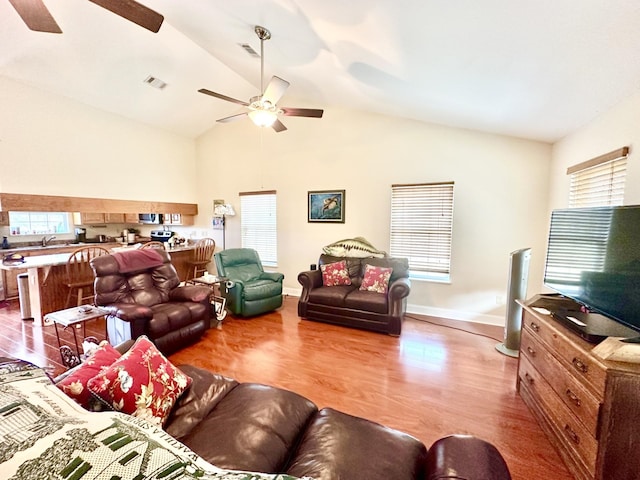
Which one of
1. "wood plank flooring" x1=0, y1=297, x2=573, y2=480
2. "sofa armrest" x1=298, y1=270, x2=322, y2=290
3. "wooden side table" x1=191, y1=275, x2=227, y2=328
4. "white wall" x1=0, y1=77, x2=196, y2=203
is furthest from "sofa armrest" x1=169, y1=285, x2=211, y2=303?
"white wall" x1=0, y1=77, x2=196, y2=203

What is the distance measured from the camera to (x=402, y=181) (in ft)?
14.0

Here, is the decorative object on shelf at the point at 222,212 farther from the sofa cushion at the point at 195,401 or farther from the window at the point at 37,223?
the sofa cushion at the point at 195,401

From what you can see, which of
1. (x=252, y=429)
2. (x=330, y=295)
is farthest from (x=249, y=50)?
(x=252, y=429)

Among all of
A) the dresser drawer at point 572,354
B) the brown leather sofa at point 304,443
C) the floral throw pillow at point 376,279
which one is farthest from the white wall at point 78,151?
the dresser drawer at point 572,354

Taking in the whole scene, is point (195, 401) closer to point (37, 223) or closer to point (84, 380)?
point (84, 380)

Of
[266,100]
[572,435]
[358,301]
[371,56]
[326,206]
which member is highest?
[371,56]

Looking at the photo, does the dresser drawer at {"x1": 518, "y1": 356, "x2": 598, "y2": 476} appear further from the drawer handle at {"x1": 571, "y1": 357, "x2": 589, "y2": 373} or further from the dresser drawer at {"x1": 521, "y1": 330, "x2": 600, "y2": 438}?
the drawer handle at {"x1": 571, "y1": 357, "x2": 589, "y2": 373}

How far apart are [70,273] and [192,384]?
3.56 meters

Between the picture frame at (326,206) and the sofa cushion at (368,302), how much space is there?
1493 millimetres

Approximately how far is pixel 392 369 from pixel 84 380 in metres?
2.38

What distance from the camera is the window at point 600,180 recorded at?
7.16ft

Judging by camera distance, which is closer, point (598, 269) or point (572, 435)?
point (572, 435)

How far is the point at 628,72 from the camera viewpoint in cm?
179

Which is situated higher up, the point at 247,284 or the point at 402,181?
the point at 402,181
